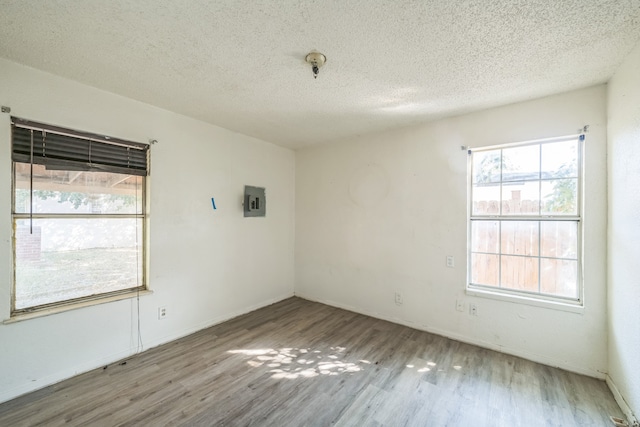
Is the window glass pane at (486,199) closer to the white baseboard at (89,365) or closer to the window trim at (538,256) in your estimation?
the window trim at (538,256)

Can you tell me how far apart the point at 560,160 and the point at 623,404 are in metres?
1.94

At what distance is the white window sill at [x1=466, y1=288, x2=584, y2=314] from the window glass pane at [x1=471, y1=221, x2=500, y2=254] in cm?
43

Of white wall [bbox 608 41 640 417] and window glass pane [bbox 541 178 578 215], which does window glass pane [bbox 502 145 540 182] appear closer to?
window glass pane [bbox 541 178 578 215]

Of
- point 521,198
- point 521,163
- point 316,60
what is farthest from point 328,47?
point 521,198

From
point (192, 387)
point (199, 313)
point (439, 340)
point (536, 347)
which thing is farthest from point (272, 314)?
point (536, 347)

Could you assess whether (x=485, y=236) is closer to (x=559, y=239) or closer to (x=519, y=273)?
(x=519, y=273)

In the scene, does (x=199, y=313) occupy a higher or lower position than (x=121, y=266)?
lower

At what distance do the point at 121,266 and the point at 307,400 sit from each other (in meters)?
2.13

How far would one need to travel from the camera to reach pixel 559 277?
91.6 inches

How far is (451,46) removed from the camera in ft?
5.35

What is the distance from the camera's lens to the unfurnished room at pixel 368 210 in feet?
5.19

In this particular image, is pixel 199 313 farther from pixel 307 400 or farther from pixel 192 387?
pixel 307 400

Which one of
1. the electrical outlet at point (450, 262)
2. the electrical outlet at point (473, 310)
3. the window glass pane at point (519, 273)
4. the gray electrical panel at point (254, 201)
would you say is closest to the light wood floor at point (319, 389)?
the electrical outlet at point (473, 310)

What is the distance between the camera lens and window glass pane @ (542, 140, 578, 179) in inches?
89.7
